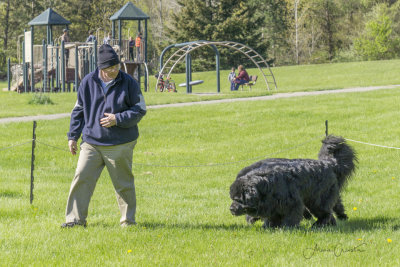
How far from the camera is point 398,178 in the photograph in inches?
383

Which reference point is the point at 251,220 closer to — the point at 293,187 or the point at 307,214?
the point at 307,214

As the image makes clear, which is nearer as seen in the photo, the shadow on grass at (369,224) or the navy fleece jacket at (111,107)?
the navy fleece jacket at (111,107)

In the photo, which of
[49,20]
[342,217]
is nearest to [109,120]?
[342,217]

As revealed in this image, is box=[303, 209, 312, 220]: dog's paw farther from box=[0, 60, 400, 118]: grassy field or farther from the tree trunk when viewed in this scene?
the tree trunk

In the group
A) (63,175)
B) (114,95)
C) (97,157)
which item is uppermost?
(114,95)

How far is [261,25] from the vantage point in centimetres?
5550

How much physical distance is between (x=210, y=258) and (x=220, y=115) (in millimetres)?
12849

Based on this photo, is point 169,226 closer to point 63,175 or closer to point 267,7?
point 63,175

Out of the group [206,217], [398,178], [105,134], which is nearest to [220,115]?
[398,178]

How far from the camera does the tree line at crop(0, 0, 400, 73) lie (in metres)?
53.1

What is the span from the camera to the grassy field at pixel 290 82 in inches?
843

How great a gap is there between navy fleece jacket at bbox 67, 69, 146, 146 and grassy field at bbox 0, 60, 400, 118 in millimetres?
14130

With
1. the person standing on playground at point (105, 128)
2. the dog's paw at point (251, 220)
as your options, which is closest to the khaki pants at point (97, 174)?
the person standing on playground at point (105, 128)

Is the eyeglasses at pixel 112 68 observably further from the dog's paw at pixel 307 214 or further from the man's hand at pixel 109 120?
the dog's paw at pixel 307 214
